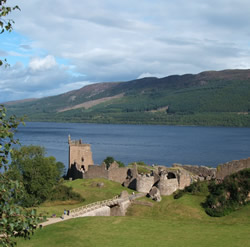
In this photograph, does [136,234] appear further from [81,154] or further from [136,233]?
[81,154]

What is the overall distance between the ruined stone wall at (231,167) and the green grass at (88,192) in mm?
11654

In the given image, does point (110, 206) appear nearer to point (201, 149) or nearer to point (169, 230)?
point (169, 230)

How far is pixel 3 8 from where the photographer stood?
9891 millimetres

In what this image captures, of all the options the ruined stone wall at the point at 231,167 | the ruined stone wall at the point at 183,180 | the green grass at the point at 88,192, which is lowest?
the green grass at the point at 88,192

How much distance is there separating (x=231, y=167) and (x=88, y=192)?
18291 mm

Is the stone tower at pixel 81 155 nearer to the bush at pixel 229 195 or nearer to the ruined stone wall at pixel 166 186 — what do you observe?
the ruined stone wall at pixel 166 186

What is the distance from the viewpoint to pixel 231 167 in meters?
46.6

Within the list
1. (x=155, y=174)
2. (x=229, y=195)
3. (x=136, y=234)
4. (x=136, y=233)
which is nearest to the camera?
(x=136, y=234)

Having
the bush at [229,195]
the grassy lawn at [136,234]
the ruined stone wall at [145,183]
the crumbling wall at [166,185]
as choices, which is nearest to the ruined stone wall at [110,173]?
the ruined stone wall at [145,183]

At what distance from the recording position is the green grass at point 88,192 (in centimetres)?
4300

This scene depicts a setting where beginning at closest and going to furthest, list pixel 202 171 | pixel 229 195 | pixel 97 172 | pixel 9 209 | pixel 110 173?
pixel 9 209 → pixel 229 195 → pixel 110 173 → pixel 97 172 → pixel 202 171

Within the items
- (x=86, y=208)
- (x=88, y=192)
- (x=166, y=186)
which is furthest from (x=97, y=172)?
(x=86, y=208)

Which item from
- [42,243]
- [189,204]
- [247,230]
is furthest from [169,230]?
[189,204]

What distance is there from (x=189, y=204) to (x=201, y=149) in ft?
381
